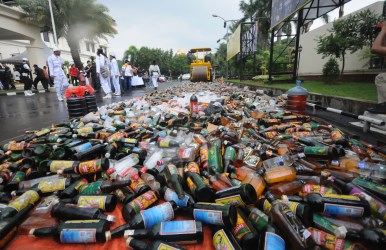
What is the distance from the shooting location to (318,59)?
15570mm

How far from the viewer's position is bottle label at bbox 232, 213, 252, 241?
1457 mm

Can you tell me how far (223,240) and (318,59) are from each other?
1751cm

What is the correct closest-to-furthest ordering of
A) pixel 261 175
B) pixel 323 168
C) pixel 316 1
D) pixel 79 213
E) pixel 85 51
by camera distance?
pixel 79 213 → pixel 261 175 → pixel 323 168 → pixel 316 1 → pixel 85 51

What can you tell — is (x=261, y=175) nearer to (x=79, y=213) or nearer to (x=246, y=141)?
(x=246, y=141)

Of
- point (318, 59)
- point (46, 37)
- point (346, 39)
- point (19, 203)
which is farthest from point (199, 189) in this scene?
point (46, 37)

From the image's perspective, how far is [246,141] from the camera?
303cm

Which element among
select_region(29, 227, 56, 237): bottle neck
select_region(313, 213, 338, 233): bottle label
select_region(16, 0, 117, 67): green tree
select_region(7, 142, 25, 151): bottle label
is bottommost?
select_region(29, 227, 56, 237): bottle neck

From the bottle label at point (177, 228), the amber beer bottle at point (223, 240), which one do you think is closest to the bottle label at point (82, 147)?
the bottle label at point (177, 228)

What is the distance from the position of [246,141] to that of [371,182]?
1.42 meters

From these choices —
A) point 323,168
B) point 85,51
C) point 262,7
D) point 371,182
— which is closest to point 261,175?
point 323,168

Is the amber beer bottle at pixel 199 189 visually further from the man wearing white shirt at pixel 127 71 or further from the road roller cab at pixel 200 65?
the road roller cab at pixel 200 65

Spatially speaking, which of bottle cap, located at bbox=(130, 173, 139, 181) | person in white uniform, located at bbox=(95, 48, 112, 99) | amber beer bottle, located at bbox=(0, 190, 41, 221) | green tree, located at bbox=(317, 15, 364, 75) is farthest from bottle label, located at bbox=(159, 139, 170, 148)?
green tree, located at bbox=(317, 15, 364, 75)

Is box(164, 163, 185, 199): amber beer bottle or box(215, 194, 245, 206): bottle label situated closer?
box(215, 194, 245, 206): bottle label

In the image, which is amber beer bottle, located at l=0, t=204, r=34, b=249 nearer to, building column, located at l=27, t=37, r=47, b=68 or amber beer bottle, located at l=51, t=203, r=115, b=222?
amber beer bottle, located at l=51, t=203, r=115, b=222
